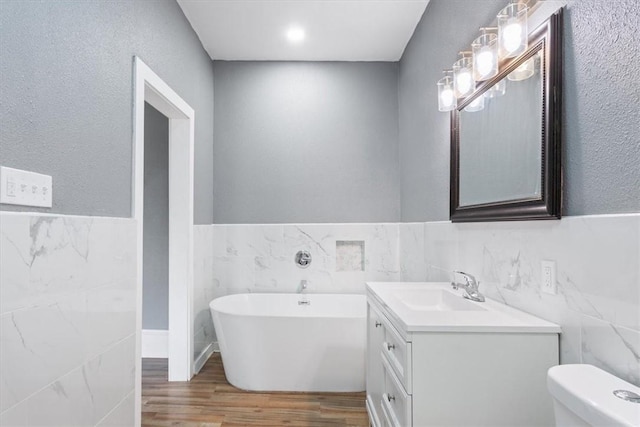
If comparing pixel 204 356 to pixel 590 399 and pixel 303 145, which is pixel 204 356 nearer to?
pixel 303 145

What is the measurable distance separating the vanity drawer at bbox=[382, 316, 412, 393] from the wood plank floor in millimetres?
922

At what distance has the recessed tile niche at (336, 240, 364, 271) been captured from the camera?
3284 mm

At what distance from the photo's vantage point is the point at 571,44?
1138 millimetres

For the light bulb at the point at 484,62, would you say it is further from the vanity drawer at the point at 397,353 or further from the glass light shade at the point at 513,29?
the vanity drawer at the point at 397,353

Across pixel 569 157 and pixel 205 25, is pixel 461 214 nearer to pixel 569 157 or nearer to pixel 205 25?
pixel 569 157

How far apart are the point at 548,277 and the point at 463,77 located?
44.3 inches

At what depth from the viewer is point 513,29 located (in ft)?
4.47

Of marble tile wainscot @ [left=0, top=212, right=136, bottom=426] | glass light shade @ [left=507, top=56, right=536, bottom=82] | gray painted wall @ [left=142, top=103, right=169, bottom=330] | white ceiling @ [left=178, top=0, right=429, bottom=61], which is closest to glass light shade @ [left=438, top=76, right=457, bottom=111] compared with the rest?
glass light shade @ [left=507, top=56, right=536, bottom=82]

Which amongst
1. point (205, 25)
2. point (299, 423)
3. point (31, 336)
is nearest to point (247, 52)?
point (205, 25)

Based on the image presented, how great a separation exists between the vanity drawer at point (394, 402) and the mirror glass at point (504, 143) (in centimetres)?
87

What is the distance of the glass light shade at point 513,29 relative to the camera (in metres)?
1.34

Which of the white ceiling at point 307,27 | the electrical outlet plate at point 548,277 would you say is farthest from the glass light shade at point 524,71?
the white ceiling at point 307,27

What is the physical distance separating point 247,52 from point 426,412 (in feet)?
10.1

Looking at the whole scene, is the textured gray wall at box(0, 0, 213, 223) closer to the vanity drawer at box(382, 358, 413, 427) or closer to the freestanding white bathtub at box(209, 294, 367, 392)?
the freestanding white bathtub at box(209, 294, 367, 392)
